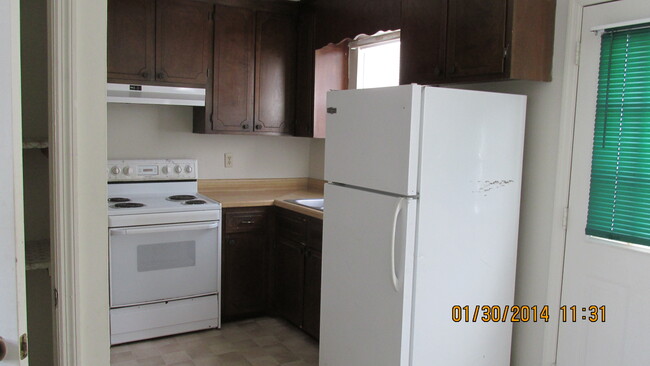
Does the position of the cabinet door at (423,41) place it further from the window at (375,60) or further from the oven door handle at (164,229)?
the oven door handle at (164,229)

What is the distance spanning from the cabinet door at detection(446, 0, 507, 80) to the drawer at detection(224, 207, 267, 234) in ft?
5.77

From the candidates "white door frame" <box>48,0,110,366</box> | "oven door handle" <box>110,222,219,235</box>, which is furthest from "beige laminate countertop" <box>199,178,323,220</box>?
"white door frame" <box>48,0,110,366</box>

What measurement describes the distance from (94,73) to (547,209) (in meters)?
1.92

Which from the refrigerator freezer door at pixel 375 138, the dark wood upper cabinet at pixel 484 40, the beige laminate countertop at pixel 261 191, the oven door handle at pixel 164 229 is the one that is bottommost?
the oven door handle at pixel 164 229

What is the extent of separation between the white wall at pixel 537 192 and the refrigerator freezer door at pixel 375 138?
2.27 ft

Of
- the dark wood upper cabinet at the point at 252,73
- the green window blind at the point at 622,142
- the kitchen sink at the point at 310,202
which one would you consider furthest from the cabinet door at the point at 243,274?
the green window blind at the point at 622,142

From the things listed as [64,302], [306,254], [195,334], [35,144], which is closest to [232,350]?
[195,334]

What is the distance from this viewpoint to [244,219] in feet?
11.9

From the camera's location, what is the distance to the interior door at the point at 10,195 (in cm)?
112

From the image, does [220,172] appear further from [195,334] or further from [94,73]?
[94,73]

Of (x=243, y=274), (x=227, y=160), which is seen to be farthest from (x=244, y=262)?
(x=227, y=160)

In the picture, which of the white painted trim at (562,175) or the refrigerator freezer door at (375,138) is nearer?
the refrigerator freezer door at (375,138)

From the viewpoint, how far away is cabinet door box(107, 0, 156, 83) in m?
3.35

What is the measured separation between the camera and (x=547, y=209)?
237 centimetres
